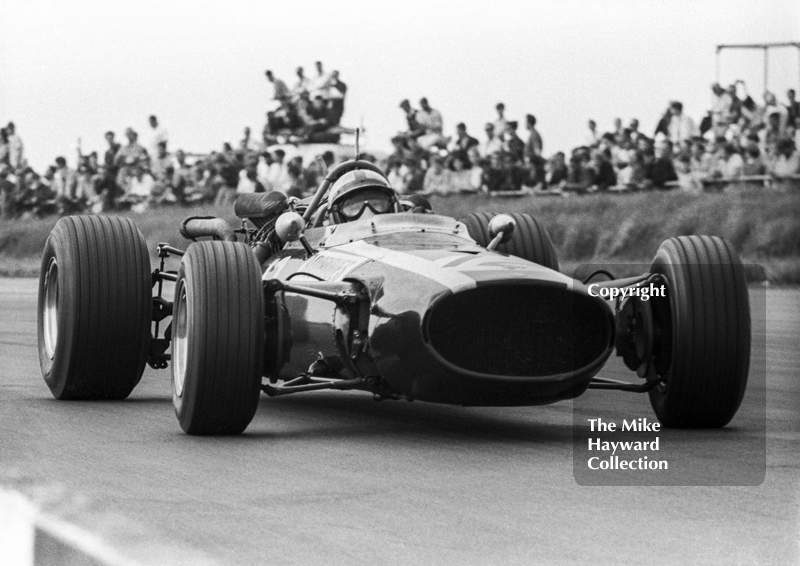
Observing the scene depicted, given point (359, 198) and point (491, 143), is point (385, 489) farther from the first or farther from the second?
point (491, 143)

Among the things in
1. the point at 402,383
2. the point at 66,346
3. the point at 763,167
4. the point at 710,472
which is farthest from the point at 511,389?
the point at 763,167

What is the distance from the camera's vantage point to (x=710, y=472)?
6461mm

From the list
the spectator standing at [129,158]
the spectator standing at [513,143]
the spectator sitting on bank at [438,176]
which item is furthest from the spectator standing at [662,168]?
the spectator standing at [129,158]

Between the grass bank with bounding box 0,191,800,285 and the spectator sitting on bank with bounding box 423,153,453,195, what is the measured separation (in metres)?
0.18

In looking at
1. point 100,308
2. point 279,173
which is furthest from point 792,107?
point 100,308

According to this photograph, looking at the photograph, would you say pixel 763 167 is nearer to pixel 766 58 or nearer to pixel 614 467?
pixel 766 58

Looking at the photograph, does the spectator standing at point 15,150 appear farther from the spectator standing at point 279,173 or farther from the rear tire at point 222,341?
the rear tire at point 222,341

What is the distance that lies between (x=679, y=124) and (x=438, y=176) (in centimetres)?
498

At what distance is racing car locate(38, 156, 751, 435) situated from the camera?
7.06 meters

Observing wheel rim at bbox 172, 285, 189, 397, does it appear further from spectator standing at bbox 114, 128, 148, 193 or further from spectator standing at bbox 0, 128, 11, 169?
spectator standing at bbox 0, 128, 11, 169

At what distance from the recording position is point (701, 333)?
24.5 feet

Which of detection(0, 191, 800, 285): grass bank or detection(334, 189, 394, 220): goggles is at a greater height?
detection(334, 189, 394, 220): goggles

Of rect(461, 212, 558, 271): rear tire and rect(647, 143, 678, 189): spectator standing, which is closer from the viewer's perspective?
rect(461, 212, 558, 271): rear tire

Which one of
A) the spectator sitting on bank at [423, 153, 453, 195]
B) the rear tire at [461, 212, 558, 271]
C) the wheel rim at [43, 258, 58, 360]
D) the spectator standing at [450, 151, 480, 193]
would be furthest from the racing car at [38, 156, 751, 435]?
the spectator sitting on bank at [423, 153, 453, 195]
